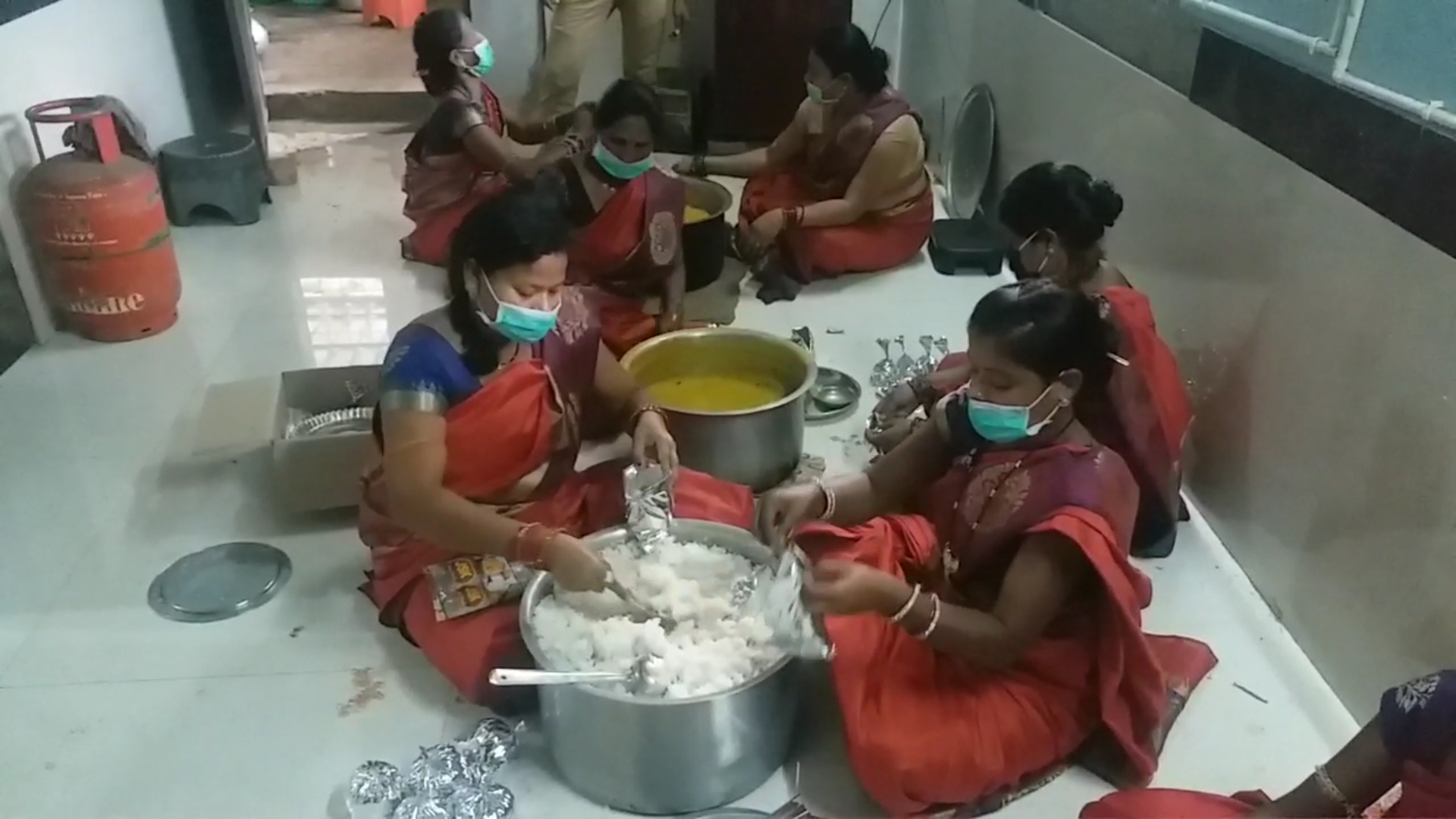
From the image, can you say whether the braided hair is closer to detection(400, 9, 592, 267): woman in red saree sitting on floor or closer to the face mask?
detection(400, 9, 592, 267): woman in red saree sitting on floor

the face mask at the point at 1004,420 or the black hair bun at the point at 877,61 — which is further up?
the black hair bun at the point at 877,61

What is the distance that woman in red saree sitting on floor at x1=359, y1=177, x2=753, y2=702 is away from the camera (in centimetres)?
143

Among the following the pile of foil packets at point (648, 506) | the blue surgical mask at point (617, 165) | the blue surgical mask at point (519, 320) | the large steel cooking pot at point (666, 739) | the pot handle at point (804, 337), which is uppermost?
the blue surgical mask at point (519, 320)

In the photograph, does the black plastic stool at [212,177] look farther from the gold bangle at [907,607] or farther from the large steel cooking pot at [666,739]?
the gold bangle at [907,607]

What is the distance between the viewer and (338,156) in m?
4.02

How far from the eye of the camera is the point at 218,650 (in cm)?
167

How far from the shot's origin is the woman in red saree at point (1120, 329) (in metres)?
1.70

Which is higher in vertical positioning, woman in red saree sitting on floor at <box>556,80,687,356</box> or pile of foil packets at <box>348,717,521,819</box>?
woman in red saree sitting on floor at <box>556,80,687,356</box>

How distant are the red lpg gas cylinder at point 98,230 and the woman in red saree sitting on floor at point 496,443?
130cm

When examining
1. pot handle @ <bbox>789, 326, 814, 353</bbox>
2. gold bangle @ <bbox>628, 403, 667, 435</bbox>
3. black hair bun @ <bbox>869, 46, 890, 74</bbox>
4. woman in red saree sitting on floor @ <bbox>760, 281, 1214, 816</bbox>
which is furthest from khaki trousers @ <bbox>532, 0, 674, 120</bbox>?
woman in red saree sitting on floor @ <bbox>760, 281, 1214, 816</bbox>

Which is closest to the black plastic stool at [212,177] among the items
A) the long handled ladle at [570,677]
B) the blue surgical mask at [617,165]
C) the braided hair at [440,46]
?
the braided hair at [440,46]

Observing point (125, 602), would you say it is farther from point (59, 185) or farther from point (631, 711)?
point (59, 185)

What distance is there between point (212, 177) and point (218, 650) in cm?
201

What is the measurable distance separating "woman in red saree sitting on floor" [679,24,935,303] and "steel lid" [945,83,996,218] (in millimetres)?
286
